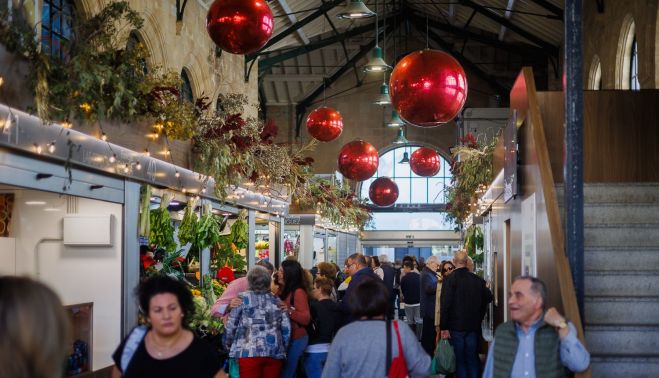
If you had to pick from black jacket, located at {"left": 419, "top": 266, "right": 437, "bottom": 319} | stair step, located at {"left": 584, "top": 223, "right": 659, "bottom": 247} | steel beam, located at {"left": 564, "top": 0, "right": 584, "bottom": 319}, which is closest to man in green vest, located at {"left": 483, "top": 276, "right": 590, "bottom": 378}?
steel beam, located at {"left": 564, "top": 0, "right": 584, "bottom": 319}

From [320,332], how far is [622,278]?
2.44 meters

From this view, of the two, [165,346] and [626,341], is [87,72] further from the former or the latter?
[626,341]

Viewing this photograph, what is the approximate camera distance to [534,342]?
3980 millimetres

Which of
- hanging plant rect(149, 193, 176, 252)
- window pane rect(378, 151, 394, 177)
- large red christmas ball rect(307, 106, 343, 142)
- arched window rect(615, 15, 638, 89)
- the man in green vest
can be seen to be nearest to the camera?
the man in green vest

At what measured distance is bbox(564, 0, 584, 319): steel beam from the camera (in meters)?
4.75

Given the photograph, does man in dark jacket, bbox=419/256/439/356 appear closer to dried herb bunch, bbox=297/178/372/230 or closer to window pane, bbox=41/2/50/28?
dried herb bunch, bbox=297/178/372/230

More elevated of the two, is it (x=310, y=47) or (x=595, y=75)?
(x=310, y=47)

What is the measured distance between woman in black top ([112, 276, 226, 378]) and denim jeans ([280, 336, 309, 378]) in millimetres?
2988

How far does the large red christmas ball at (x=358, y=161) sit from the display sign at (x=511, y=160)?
4.35 metres

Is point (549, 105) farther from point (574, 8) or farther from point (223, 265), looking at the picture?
point (223, 265)

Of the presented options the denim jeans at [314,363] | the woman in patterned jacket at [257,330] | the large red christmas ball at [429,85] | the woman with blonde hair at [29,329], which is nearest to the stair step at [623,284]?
the large red christmas ball at [429,85]

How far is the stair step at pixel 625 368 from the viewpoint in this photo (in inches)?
197

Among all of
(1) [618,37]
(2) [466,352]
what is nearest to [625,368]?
(2) [466,352]

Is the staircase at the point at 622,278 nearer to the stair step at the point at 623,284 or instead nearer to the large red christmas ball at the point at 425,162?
the stair step at the point at 623,284
